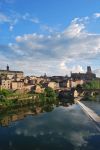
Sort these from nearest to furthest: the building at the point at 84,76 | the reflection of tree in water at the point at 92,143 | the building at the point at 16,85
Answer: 1. the reflection of tree in water at the point at 92,143
2. the building at the point at 16,85
3. the building at the point at 84,76

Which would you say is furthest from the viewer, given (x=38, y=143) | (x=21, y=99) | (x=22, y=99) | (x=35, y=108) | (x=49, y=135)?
(x=22, y=99)

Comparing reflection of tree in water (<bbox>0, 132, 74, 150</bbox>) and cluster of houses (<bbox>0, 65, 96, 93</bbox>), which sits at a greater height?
cluster of houses (<bbox>0, 65, 96, 93</bbox>)

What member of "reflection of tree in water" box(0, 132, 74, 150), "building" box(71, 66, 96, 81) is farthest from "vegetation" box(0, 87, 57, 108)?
"building" box(71, 66, 96, 81)

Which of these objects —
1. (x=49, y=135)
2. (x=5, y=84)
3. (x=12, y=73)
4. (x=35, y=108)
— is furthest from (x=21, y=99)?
(x=12, y=73)

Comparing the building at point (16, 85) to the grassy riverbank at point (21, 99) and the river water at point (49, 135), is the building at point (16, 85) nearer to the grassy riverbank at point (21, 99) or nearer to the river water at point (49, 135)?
the grassy riverbank at point (21, 99)

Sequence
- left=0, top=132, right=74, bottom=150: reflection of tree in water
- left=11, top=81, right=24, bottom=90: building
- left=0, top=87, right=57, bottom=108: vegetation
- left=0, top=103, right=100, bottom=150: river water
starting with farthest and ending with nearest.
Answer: left=11, top=81, right=24, bottom=90: building, left=0, top=87, right=57, bottom=108: vegetation, left=0, top=103, right=100, bottom=150: river water, left=0, top=132, right=74, bottom=150: reflection of tree in water

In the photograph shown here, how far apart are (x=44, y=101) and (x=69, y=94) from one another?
20.7 metres

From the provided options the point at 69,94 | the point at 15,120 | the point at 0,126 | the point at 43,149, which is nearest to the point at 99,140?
the point at 43,149

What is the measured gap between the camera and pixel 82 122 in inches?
1700

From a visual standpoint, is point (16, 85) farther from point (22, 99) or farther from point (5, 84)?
point (22, 99)

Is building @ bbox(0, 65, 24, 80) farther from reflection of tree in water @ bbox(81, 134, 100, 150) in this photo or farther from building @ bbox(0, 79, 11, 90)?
reflection of tree in water @ bbox(81, 134, 100, 150)

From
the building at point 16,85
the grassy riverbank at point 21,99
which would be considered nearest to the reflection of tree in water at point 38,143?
the grassy riverbank at point 21,99

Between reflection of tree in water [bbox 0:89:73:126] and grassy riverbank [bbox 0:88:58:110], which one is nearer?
reflection of tree in water [bbox 0:89:73:126]

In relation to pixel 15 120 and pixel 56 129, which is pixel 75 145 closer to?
pixel 56 129
